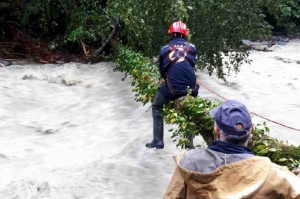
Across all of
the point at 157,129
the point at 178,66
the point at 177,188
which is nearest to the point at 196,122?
the point at 178,66

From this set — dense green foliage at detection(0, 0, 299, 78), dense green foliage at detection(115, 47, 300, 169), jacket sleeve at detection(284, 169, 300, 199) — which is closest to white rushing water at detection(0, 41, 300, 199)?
dense green foliage at detection(115, 47, 300, 169)

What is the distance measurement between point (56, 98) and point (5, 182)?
202 inches

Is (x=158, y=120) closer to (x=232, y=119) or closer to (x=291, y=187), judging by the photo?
(x=232, y=119)

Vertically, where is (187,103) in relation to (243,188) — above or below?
below

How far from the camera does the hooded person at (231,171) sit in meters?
2.19

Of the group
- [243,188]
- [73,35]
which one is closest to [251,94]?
[73,35]

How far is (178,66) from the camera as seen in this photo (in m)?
5.93

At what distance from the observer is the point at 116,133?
25.5 ft

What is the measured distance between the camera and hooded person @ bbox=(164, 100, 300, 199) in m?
2.19

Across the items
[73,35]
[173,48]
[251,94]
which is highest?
[173,48]

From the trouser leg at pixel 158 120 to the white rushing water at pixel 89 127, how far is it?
133 millimetres

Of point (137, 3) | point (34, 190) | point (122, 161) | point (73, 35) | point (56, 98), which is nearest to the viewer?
point (34, 190)

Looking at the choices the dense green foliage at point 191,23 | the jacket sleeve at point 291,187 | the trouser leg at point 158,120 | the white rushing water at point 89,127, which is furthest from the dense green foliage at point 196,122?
the jacket sleeve at point 291,187

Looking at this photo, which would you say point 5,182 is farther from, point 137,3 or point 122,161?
point 137,3
